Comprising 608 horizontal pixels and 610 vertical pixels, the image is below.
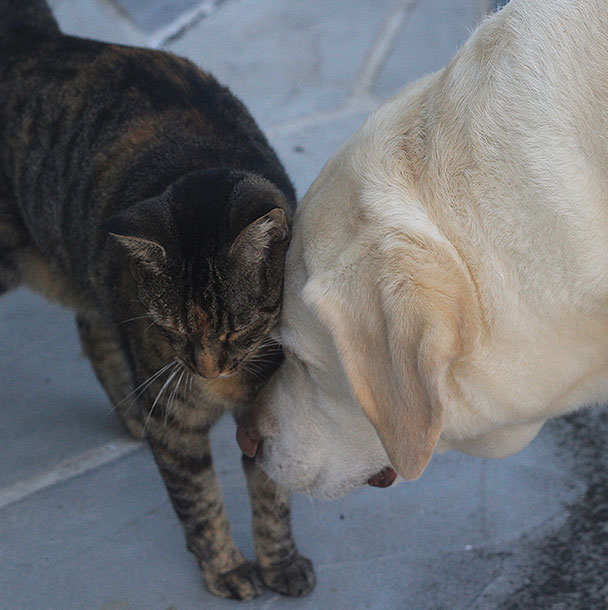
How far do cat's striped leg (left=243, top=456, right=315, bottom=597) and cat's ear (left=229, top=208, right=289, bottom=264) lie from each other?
2.34 feet

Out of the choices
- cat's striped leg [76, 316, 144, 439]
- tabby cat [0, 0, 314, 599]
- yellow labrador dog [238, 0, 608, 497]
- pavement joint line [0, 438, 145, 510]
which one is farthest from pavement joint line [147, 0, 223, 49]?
yellow labrador dog [238, 0, 608, 497]

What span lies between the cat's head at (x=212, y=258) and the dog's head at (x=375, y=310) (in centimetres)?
6

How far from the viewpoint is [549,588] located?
2.39 meters

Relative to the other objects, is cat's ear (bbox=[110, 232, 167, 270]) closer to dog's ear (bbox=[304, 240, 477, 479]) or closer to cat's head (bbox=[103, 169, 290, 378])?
cat's head (bbox=[103, 169, 290, 378])

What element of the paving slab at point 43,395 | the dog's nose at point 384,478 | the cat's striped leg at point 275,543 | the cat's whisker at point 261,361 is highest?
the cat's whisker at point 261,361

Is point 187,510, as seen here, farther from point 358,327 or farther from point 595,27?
point 595,27

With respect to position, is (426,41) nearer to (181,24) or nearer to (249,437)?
(181,24)

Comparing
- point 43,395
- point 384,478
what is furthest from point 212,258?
point 43,395

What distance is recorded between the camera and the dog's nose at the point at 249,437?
214cm

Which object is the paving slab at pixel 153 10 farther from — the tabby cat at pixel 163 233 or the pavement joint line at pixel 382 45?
the tabby cat at pixel 163 233

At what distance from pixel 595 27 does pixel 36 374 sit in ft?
7.63

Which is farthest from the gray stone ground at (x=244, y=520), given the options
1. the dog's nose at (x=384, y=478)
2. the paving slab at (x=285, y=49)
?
the paving slab at (x=285, y=49)

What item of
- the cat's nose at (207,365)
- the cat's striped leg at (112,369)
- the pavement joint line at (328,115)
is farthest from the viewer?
the pavement joint line at (328,115)

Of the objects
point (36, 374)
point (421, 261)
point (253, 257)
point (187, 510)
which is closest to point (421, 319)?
point (421, 261)
